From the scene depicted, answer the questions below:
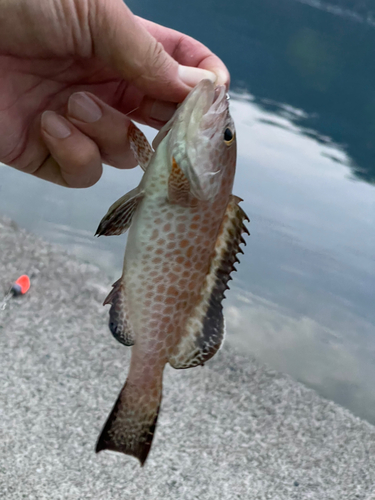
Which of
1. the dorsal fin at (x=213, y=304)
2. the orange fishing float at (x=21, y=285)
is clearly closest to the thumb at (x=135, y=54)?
the dorsal fin at (x=213, y=304)

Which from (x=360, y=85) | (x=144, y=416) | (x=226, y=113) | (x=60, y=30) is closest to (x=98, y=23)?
(x=60, y=30)

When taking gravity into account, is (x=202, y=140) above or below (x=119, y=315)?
above

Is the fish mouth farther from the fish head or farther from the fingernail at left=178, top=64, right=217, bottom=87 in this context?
the fingernail at left=178, top=64, right=217, bottom=87

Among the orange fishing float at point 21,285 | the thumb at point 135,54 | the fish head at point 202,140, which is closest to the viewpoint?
the fish head at point 202,140

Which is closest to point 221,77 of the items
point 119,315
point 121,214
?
point 121,214

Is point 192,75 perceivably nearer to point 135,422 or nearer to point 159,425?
point 135,422

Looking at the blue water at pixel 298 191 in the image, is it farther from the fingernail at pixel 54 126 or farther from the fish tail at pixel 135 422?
the fish tail at pixel 135 422

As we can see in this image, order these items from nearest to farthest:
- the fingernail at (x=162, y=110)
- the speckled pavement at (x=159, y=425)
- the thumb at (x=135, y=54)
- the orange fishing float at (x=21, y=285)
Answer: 1. the thumb at (x=135, y=54)
2. the fingernail at (x=162, y=110)
3. the speckled pavement at (x=159, y=425)
4. the orange fishing float at (x=21, y=285)
